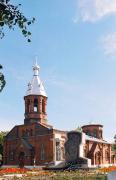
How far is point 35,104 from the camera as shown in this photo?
162 ft

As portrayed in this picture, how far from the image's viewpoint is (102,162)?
5819 cm

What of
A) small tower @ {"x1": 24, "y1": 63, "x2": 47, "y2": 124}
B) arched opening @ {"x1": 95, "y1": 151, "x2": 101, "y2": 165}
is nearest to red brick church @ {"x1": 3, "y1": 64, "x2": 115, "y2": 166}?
small tower @ {"x1": 24, "y1": 63, "x2": 47, "y2": 124}

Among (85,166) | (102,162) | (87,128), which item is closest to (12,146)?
(102,162)

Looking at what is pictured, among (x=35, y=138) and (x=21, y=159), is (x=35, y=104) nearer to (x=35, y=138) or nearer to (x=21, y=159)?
(x=35, y=138)

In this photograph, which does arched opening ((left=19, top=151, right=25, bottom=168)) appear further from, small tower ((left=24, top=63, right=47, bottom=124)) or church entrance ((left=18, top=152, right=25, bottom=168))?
small tower ((left=24, top=63, right=47, bottom=124))

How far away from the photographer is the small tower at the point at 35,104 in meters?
48.8

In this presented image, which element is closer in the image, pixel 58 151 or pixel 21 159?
pixel 58 151

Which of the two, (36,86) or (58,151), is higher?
(36,86)

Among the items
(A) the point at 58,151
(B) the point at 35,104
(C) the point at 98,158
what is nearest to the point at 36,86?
(B) the point at 35,104

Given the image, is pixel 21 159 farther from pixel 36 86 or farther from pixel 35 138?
pixel 36 86

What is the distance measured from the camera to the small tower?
160ft

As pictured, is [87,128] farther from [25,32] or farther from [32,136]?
[25,32]

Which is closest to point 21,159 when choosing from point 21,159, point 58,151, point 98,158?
point 21,159

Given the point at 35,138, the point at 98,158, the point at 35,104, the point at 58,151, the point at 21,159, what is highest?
the point at 35,104
